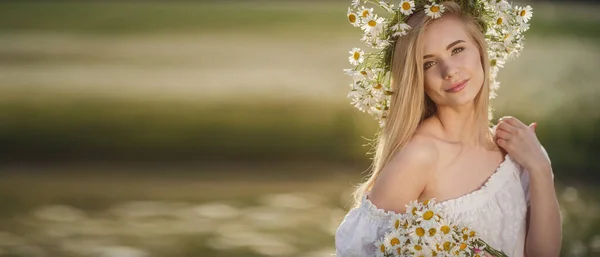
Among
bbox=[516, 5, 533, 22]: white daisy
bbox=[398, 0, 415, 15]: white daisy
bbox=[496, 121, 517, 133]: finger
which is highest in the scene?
bbox=[516, 5, 533, 22]: white daisy

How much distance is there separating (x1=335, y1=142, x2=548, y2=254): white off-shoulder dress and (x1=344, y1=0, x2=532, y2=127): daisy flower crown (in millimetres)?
332

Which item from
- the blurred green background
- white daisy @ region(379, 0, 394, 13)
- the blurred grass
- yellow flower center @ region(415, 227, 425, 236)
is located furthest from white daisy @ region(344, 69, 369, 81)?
the blurred grass

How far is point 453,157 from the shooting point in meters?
3.08

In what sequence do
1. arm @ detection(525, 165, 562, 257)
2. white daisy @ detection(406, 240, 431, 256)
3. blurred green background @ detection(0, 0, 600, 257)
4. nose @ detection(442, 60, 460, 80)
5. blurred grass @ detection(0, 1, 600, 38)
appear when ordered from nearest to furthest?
white daisy @ detection(406, 240, 431, 256) < nose @ detection(442, 60, 460, 80) < arm @ detection(525, 165, 562, 257) < blurred green background @ detection(0, 0, 600, 257) < blurred grass @ detection(0, 1, 600, 38)

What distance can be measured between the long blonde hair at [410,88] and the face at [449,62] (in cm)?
3

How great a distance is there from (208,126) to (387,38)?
667 centimetres

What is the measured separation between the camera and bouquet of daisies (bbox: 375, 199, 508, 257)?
2771mm

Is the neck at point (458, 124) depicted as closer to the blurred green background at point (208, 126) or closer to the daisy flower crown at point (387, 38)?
the daisy flower crown at point (387, 38)

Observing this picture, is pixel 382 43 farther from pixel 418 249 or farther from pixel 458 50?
pixel 418 249

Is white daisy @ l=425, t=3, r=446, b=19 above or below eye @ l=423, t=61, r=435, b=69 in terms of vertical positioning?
above

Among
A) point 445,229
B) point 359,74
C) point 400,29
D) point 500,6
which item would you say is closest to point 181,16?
point 359,74

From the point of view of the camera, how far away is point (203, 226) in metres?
6.39

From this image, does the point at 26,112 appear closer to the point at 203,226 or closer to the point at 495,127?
the point at 203,226

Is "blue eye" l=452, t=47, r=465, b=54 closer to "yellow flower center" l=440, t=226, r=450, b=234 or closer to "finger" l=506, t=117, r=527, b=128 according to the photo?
Answer: "finger" l=506, t=117, r=527, b=128
